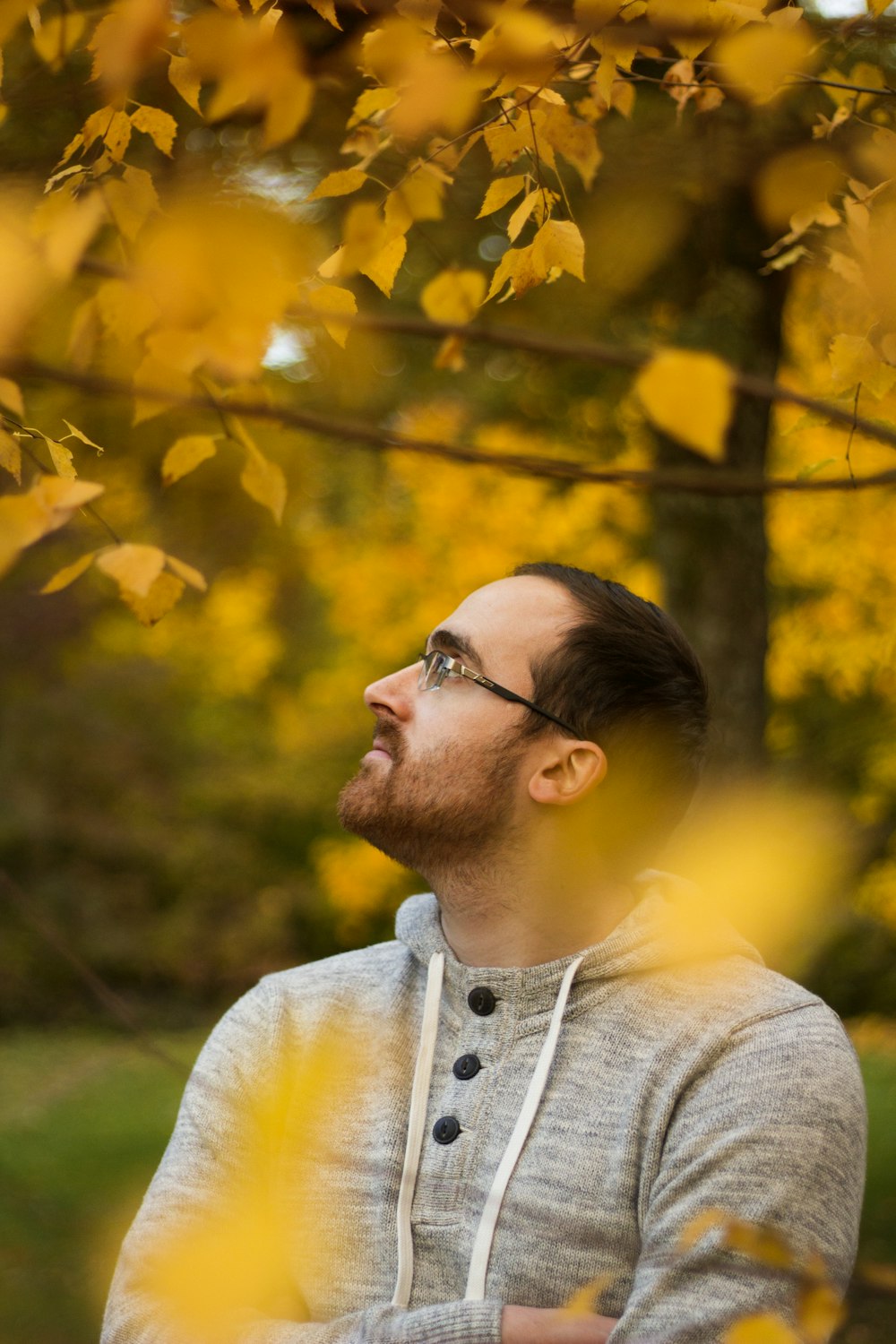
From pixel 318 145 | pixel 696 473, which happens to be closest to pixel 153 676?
pixel 318 145

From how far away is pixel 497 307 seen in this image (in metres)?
4.41

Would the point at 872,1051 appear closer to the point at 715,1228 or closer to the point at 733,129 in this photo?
the point at 733,129

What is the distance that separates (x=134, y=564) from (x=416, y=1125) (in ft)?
3.54

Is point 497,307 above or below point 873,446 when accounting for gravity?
above

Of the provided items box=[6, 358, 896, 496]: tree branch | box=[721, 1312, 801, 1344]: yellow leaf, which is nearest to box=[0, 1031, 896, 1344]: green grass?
box=[721, 1312, 801, 1344]: yellow leaf

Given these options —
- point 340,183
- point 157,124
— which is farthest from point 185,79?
point 340,183

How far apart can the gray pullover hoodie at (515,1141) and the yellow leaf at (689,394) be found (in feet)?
2.85

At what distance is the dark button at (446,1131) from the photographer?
170 centimetres

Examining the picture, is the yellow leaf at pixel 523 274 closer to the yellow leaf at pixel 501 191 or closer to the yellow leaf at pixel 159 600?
the yellow leaf at pixel 501 191

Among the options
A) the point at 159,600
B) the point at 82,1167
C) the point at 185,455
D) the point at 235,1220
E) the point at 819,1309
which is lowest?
the point at 82,1167

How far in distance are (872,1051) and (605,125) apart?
18.5 feet

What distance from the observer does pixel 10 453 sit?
1278 millimetres

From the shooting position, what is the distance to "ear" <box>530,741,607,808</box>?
Result: 1.87 m

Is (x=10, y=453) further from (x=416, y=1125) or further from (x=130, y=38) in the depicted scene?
(x=416, y=1125)
